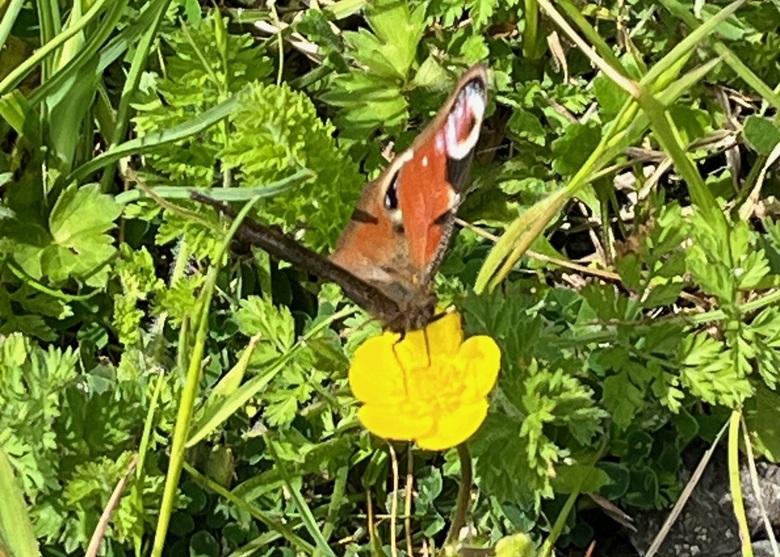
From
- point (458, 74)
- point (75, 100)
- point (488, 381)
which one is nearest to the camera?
point (488, 381)

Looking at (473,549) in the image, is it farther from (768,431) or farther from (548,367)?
(768,431)

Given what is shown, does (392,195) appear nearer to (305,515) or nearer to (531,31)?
(305,515)

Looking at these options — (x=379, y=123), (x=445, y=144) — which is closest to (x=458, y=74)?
(x=379, y=123)

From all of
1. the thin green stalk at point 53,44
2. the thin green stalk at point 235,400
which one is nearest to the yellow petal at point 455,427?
the thin green stalk at point 235,400

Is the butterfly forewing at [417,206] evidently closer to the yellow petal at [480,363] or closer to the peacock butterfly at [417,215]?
the peacock butterfly at [417,215]

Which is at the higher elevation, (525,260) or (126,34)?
(126,34)

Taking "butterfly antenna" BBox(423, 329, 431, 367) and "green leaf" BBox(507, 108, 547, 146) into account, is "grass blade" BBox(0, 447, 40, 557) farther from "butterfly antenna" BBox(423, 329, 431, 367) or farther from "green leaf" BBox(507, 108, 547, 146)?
"green leaf" BBox(507, 108, 547, 146)

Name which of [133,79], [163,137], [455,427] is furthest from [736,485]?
[133,79]

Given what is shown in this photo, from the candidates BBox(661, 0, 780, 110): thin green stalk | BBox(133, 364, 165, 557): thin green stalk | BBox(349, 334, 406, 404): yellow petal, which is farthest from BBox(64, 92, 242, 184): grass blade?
BBox(661, 0, 780, 110): thin green stalk

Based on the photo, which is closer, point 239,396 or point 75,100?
point 239,396
